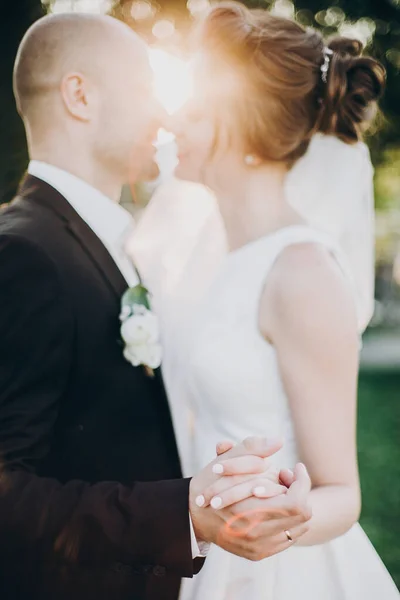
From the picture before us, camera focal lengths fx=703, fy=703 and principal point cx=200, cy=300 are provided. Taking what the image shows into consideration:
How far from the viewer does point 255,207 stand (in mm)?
2461

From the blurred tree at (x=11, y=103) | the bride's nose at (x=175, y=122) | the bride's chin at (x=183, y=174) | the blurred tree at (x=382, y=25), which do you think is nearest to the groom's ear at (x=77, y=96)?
the bride's nose at (x=175, y=122)

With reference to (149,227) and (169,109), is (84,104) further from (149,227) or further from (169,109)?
(149,227)

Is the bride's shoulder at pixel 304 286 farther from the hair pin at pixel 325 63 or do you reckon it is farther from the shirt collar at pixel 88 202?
the hair pin at pixel 325 63

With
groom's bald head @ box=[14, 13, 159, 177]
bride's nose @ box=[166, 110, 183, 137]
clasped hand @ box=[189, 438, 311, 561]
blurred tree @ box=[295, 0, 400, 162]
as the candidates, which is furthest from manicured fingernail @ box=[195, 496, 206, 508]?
blurred tree @ box=[295, 0, 400, 162]

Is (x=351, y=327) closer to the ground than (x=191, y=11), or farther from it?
farther from it

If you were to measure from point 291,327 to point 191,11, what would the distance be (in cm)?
657

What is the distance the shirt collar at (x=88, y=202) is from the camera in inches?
78.4

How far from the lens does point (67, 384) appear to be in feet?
5.83

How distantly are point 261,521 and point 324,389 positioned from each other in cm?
58

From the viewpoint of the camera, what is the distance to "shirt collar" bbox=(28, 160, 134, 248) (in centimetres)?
199

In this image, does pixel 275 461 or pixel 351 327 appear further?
pixel 275 461

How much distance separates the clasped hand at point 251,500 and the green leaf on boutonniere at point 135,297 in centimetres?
56

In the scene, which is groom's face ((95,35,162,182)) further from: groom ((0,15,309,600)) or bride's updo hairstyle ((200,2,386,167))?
bride's updo hairstyle ((200,2,386,167))

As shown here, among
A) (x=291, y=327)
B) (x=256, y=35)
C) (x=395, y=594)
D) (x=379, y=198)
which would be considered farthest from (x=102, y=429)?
(x=379, y=198)
